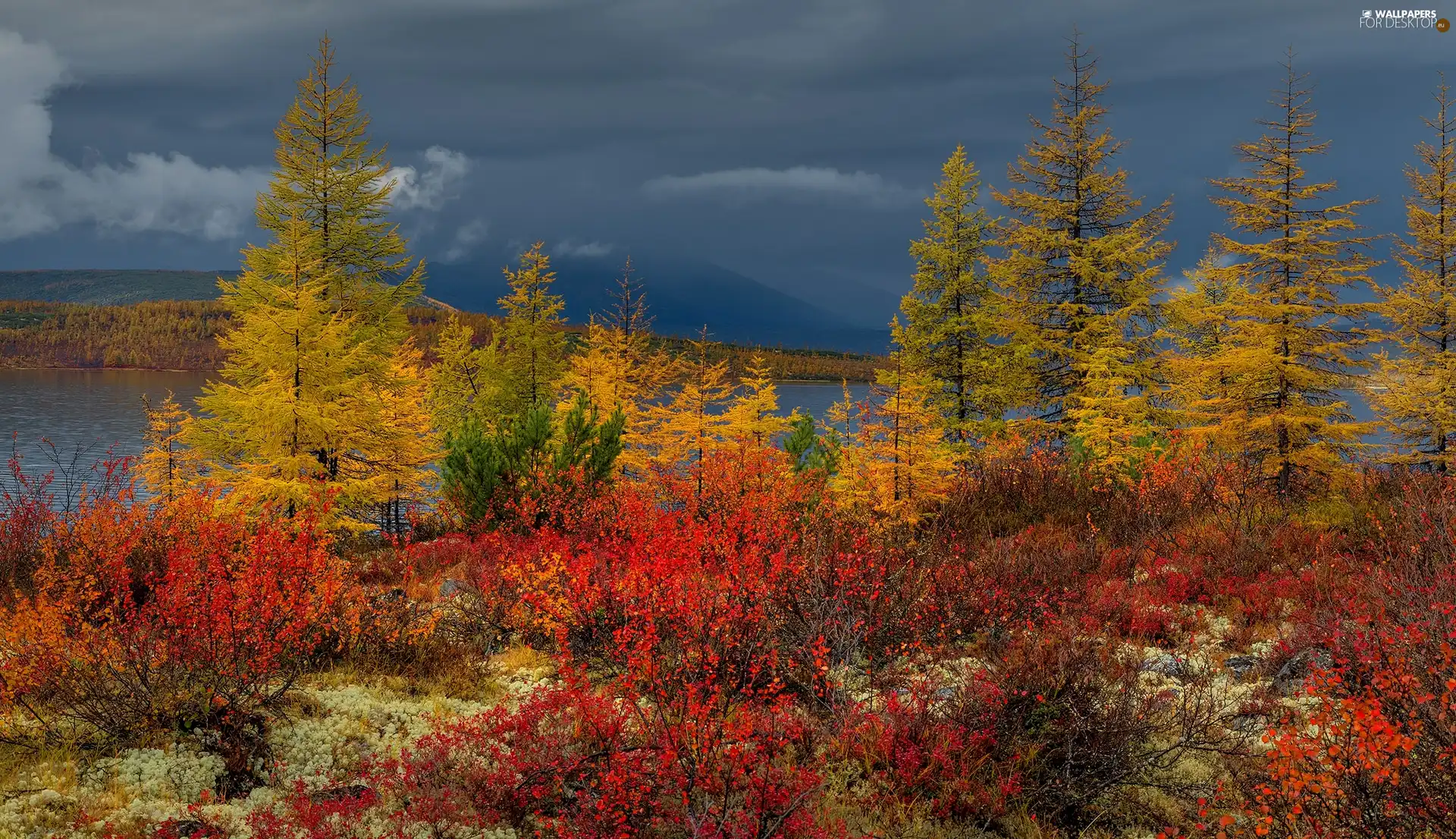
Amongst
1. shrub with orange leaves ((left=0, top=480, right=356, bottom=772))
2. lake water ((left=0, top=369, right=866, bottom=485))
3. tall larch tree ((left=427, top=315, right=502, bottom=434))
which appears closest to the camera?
shrub with orange leaves ((left=0, top=480, right=356, bottom=772))

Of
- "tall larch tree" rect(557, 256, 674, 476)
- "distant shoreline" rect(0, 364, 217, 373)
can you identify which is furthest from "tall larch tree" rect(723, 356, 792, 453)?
"distant shoreline" rect(0, 364, 217, 373)

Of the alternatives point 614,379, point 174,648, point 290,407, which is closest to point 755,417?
point 614,379

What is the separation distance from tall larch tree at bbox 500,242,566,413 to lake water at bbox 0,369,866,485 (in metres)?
10.5

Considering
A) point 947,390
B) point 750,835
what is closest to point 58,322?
point 947,390

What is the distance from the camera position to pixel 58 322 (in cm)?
18850

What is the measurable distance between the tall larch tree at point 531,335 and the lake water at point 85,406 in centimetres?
1051

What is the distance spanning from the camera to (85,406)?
8100 centimetres

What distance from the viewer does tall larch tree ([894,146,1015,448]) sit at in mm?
25812

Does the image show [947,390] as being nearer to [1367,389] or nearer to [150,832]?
[1367,389]

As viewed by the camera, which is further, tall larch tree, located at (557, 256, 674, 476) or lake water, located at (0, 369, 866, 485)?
lake water, located at (0, 369, 866, 485)

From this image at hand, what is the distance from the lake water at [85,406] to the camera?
46875 mm


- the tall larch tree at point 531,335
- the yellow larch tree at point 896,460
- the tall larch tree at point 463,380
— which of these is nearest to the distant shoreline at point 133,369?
the tall larch tree at point 463,380

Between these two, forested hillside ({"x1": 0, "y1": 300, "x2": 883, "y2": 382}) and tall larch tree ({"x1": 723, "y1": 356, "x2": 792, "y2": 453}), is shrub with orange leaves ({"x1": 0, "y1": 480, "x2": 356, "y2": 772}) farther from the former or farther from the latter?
forested hillside ({"x1": 0, "y1": 300, "x2": 883, "y2": 382})

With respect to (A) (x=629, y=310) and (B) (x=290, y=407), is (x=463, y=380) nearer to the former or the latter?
(A) (x=629, y=310)
